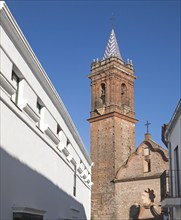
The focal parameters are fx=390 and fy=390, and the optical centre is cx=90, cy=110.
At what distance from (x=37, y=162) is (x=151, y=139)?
2495cm

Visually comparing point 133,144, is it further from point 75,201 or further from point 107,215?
point 75,201

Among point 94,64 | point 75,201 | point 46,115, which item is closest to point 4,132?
point 46,115

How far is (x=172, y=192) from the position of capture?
603 inches

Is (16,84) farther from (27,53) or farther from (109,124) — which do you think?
(109,124)

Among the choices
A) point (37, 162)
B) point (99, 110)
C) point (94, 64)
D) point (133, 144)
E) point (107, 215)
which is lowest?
point (107, 215)

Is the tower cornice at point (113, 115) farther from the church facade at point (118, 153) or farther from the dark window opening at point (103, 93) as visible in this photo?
the dark window opening at point (103, 93)

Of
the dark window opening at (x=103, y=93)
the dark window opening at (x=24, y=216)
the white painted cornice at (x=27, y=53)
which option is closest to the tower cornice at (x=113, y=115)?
the dark window opening at (x=103, y=93)

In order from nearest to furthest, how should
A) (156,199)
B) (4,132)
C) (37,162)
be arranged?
1. (4,132)
2. (37,162)
3. (156,199)

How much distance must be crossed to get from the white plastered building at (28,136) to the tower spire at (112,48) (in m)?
25.9

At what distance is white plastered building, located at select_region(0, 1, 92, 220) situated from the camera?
7.90 m

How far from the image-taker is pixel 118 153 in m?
34.9

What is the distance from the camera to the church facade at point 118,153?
32250mm

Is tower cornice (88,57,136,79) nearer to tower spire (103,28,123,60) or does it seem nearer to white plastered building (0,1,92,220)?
tower spire (103,28,123,60)

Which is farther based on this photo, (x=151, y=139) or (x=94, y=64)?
(x=94, y=64)
